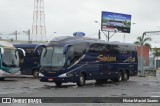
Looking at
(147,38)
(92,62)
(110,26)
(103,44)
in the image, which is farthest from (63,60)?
(147,38)

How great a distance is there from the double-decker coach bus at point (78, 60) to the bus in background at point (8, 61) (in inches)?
273

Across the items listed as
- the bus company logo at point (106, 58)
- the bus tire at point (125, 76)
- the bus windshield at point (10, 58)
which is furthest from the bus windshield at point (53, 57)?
the bus tire at point (125, 76)

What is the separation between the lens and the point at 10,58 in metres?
35.8

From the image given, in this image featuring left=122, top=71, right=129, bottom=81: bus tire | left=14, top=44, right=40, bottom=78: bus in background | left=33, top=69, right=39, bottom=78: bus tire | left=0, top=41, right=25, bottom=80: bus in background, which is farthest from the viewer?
left=14, top=44, right=40, bottom=78: bus in background

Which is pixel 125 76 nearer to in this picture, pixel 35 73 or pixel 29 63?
pixel 35 73

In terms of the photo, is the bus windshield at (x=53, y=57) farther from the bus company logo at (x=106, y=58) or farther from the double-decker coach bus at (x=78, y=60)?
the bus company logo at (x=106, y=58)

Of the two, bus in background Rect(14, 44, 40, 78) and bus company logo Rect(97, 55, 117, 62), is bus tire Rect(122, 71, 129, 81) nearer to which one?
bus company logo Rect(97, 55, 117, 62)

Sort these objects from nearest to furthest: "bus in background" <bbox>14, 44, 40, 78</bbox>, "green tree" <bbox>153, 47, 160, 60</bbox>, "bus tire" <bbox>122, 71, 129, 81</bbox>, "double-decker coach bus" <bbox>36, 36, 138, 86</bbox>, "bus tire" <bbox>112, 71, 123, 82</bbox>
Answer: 1. "double-decker coach bus" <bbox>36, 36, 138, 86</bbox>
2. "bus tire" <bbox>112, 71, 123, 82</bbox>
3. "bus tire" <bbox>122, 71, 129, 81</bbox>
4. "bus in background" <bbox>14, 44, 40, 78</bbox>
5. "green tree" <bbox>153, 47, 160, 60</bbox>

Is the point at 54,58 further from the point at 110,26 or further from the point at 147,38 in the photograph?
the point at 147,38

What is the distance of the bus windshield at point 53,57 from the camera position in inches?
1091

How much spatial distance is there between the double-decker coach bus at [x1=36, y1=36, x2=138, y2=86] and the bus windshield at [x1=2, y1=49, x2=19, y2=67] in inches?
282

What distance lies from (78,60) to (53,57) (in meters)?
1.86

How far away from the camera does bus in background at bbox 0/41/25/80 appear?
3455 centimetres

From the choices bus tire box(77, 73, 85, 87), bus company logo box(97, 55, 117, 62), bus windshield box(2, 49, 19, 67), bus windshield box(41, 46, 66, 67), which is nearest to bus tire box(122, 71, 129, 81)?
bus company logo box(97, 55, 117, 62)
